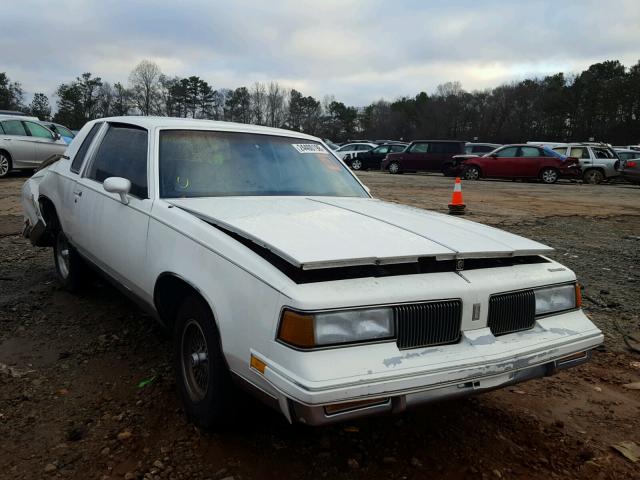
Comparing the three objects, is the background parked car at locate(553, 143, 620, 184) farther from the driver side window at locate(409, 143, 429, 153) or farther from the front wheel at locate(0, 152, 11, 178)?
the front wheel at locate(0, 152, 11, 178)

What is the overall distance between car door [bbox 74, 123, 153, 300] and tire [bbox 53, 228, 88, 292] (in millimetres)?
402

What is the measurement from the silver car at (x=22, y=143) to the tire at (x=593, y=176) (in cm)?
1945

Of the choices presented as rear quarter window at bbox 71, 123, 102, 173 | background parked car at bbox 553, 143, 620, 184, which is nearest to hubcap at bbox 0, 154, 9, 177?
rear quarter window at bbox 71, 123, 102, 173

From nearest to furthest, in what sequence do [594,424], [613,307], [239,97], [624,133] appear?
[594,424] < [613,307] < [624,133] < [239,97]

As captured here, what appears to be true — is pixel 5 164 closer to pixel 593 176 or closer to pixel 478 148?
pixel 478 148

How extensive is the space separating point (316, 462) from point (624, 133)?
69.1 metres

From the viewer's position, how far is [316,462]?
2.30m

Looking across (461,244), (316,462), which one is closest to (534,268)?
(461,244)

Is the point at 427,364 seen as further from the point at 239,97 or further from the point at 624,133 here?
the point at 239,97

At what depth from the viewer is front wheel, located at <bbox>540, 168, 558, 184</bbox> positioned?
65.1 ft

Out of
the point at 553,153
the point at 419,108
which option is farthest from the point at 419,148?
the point at 419,108

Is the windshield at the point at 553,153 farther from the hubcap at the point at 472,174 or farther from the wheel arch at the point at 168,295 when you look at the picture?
the wheel arch at the point at 168,295

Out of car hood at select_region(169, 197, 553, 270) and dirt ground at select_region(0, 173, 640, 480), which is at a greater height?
car hood at select_region(169, 197, 553, 270)

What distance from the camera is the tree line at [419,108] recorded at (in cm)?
6190
